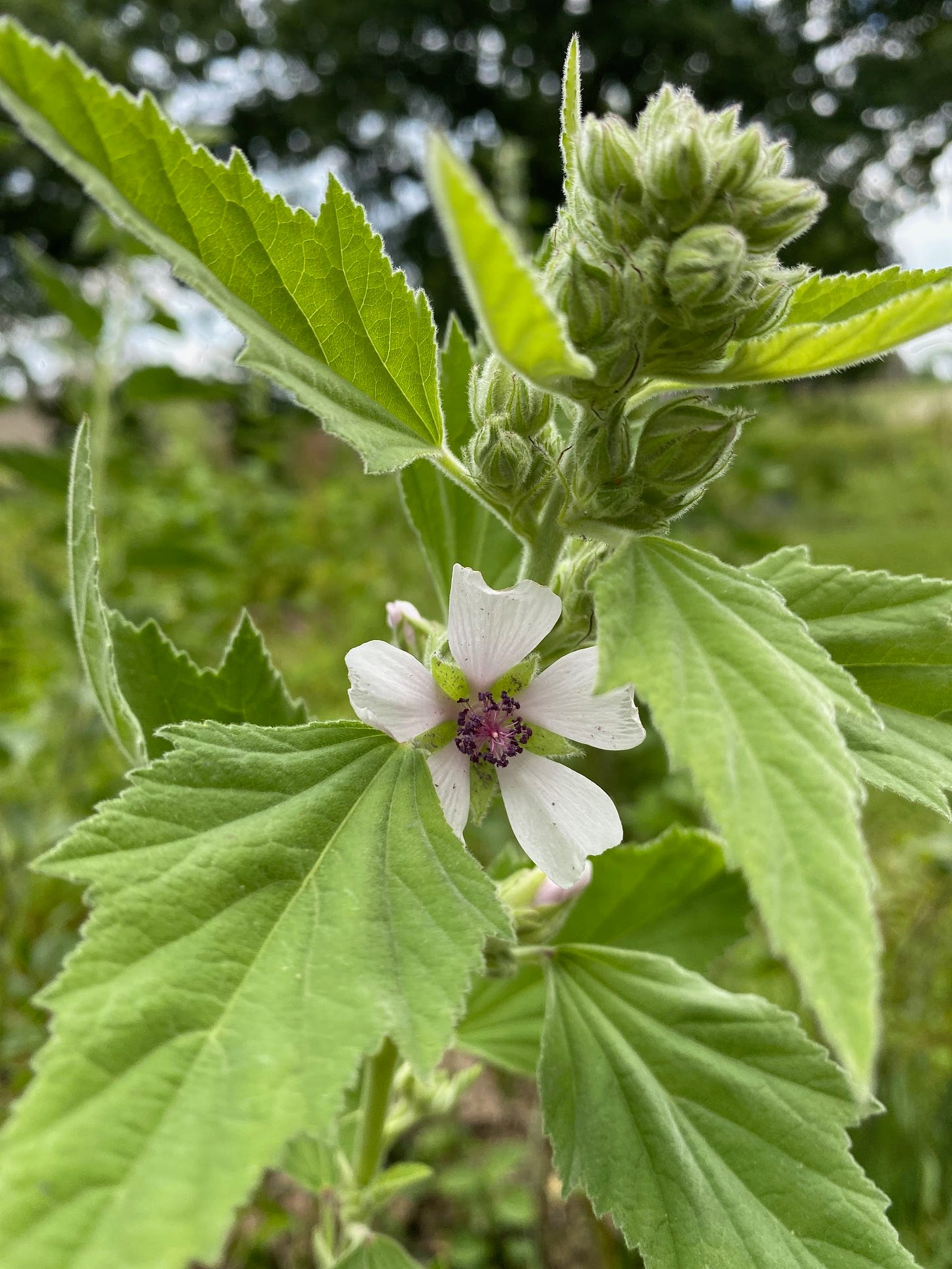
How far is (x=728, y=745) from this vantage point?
2.21ft

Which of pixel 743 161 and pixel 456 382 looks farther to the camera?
pixel 456 382

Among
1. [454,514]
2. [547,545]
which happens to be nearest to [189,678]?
[454,514]

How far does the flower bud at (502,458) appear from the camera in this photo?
3.08 ft

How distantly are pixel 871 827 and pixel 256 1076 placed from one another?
14.1 feet

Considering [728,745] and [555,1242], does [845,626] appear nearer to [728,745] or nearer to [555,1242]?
[728,745]

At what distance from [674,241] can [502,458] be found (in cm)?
25

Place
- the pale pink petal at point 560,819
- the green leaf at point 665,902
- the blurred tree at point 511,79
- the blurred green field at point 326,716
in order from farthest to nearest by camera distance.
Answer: the blurred tree at point 511,79, the blurred green field at point 326,716, the green leaf at point 665,902, the pale pink petal at point 560,819

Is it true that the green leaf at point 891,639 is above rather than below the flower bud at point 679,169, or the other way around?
below

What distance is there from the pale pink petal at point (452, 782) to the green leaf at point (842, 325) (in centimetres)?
45

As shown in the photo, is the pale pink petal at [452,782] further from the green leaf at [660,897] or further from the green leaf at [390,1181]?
the green leaf at [390,1181]

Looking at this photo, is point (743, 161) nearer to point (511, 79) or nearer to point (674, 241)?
point (674, 241)

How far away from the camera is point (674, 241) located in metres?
0.86

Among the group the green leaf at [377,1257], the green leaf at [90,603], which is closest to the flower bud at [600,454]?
the green leaf at [90,603]

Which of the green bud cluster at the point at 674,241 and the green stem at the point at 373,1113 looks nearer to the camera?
the green bud cluster at the point at 674,241
